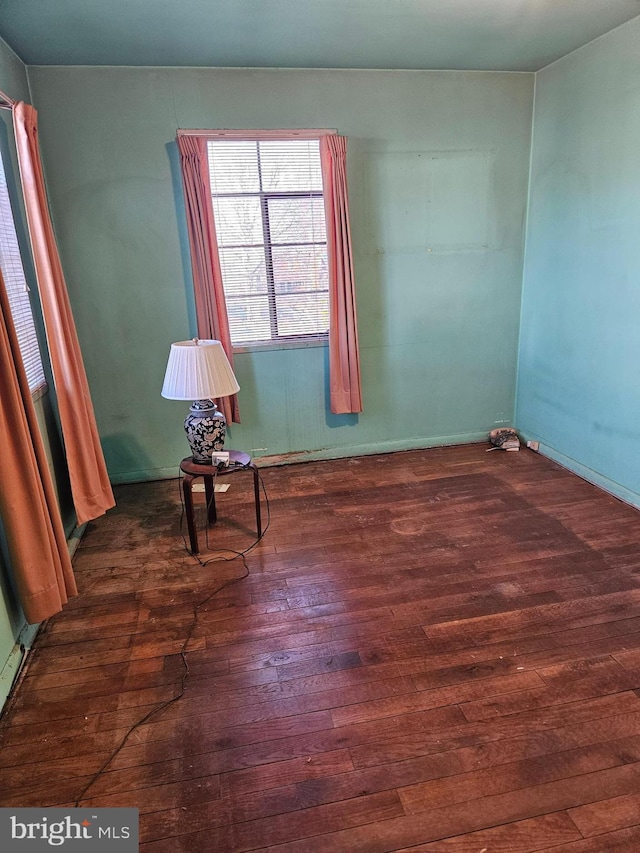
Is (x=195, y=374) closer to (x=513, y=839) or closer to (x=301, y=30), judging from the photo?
(x=301, y=30)

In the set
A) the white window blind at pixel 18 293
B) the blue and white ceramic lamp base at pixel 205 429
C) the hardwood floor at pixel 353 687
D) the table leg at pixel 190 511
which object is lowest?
the hardwood floor at pixel 353 687

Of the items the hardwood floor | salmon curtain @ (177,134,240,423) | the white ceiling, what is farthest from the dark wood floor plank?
the white ceiling

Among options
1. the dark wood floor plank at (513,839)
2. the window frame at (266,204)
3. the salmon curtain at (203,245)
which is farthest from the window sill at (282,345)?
the dark wood floor plank at (513,839)

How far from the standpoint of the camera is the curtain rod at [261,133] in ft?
10.9

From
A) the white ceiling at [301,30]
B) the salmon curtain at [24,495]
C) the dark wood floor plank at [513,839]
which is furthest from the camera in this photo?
the white ceiling at [301,30]

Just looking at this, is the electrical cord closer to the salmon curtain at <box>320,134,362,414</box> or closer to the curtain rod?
the salmon curtain at <box>320,134,362,414</box>

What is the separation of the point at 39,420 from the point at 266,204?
2054 millimetres

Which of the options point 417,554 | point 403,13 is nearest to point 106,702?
point 417,554

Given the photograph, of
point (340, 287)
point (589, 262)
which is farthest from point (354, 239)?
point (589, 262)

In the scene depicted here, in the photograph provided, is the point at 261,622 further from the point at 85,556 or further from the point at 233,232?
the point at 233,232

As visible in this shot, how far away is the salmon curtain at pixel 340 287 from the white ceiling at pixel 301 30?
23.2 inches

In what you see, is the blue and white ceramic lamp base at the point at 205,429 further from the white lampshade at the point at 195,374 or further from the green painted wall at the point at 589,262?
the green painted wall at the point at 589,262

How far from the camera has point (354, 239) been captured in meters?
3.75

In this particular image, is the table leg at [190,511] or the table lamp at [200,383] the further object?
the table leg at [190,511]
